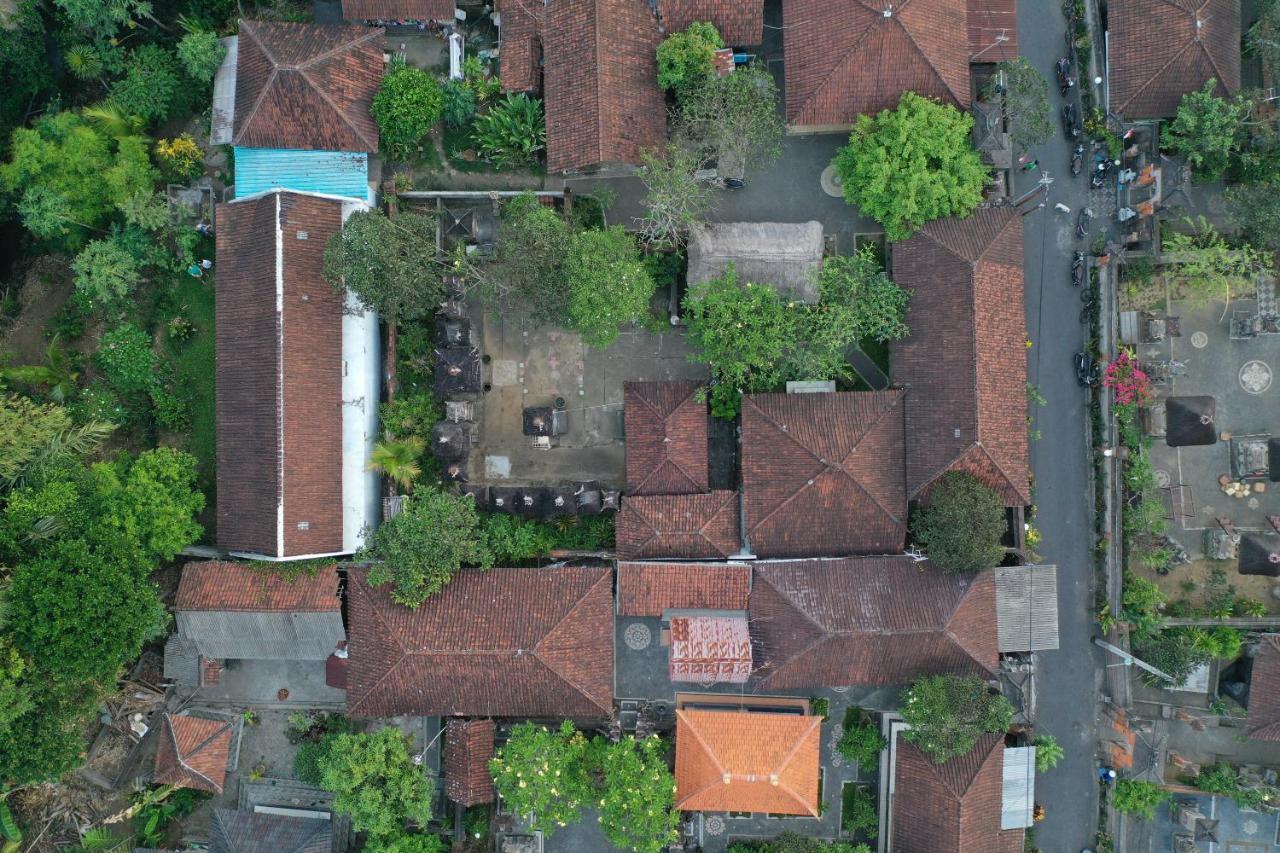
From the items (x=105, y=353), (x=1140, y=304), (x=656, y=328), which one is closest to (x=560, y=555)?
(x=656, y=328)

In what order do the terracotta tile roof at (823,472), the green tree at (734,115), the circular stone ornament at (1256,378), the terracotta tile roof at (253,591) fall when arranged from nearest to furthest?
the green tree at (734,115) < the terracotta tile roof at (823,472) < the terracotta tile roof at (253,591) < the circular stone ornament at (1256,378)

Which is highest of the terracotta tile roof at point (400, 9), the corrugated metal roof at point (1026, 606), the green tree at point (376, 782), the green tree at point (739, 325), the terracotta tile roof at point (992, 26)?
the terracotta tile roof at point (400, 9)

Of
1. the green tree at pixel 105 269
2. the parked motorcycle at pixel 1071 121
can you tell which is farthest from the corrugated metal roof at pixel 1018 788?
the green tree at pixel 105 269

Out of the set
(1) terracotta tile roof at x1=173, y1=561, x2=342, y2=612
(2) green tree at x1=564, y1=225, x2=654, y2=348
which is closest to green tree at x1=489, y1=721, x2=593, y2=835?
(1) terracotta tile roof at x1=173, y1=561, x2=342, y2=612

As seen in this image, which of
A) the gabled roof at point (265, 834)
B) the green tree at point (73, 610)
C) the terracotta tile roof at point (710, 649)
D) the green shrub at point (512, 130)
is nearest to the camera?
the green tree at point (73, 610)

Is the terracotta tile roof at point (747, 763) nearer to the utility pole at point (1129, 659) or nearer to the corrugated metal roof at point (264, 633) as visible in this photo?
the utility pole at point (1129, 659)

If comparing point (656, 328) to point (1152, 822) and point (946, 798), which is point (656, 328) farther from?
point (1152, 822)

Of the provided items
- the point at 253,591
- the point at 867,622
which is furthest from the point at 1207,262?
the point at 253,591

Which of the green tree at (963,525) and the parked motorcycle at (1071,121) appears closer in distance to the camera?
the green tree at (963,525)
